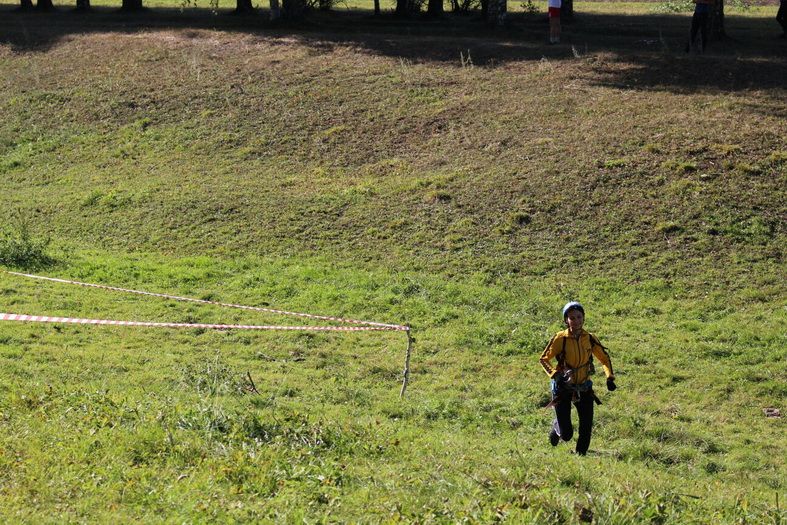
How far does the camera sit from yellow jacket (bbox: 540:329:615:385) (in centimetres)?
923

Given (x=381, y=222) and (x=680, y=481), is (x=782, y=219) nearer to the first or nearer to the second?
(x=381, y=222)

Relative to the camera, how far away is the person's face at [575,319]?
912 centimetres

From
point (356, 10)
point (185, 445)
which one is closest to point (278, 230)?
point (185, 445)

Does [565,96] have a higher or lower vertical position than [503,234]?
higher

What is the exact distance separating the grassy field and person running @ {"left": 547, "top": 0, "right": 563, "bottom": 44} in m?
0.80

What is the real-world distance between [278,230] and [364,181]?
285cm

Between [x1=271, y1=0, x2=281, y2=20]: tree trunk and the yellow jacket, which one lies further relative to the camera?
[x1=271, y1=0, x2=281, y2=20]: tree trunk

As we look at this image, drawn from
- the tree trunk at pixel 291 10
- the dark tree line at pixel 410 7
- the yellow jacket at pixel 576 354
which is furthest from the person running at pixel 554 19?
the yellow jacket at pixel 576 354

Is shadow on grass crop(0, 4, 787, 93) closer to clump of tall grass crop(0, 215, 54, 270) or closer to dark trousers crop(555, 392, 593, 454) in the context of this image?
clump of tall grass crop(0, 215, 54, 270)

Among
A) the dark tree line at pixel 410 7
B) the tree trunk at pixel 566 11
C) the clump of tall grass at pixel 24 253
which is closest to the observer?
the clump of tall grass at pixel 24 253

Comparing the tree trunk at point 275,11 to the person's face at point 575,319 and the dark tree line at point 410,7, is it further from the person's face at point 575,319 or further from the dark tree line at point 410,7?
the person's face at point 575,319

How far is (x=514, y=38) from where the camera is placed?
30984 mm

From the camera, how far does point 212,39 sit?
32625mm

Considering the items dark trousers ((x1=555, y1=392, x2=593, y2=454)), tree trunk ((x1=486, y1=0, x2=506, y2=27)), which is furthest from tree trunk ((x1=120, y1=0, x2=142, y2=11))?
dark trousers ((x1=555, y1=392, x2=593, y2=454))
